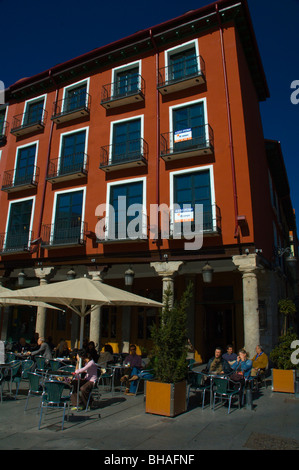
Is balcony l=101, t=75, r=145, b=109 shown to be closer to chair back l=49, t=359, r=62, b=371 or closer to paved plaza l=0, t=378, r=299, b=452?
chair back l=49, t=359, r=62, b=371

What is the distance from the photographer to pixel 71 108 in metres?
19.4

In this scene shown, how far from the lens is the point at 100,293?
900 cm

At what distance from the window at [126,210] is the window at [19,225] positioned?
Answer: 16.9ft

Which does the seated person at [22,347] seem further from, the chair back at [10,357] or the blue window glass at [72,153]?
the blue window glass at [72,153]

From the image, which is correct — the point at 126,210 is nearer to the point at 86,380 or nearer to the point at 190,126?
the point at 190,126

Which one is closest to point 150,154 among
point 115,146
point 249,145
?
point 115,146

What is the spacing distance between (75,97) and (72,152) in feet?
11.6

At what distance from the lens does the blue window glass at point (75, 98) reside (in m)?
19.0

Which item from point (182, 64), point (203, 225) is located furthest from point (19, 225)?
point (182, 64)

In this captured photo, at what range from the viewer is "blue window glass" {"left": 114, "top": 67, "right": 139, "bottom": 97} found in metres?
17.6

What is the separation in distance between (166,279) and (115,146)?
7.33 m

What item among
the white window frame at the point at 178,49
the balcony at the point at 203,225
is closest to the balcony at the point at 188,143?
the balcony at the point at 203,225
